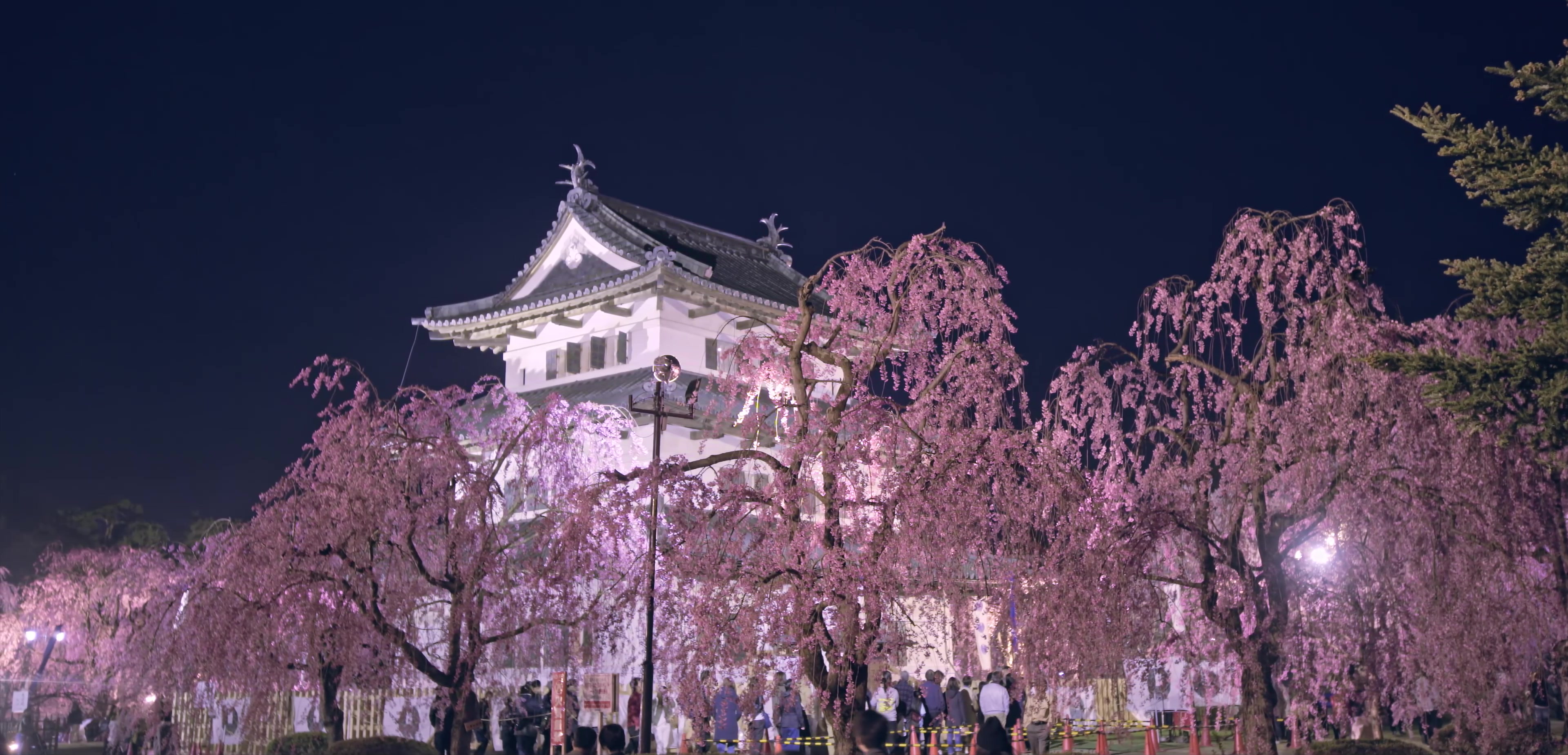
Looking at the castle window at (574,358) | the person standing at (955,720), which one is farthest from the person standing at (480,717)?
the castle window at (574,358)

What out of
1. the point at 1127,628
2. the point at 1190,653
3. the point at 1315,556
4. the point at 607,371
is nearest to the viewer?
the point at 1127,628

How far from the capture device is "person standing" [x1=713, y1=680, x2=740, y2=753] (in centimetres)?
1831

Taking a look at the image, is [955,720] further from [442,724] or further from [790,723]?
[442,724]

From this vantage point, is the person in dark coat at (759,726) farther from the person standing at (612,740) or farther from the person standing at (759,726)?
the person standing at (612,740)

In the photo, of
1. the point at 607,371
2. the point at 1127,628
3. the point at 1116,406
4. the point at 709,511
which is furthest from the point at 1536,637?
the point at 607,371

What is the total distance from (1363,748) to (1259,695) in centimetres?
241

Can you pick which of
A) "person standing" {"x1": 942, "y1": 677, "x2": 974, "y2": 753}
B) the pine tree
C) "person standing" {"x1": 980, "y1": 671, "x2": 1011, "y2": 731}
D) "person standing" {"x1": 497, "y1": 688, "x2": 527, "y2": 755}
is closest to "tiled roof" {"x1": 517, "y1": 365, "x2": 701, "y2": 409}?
"person standing" {"x1": 497, "y1": 688, "x2": 527, "y2": 755}

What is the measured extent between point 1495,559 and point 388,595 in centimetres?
1388

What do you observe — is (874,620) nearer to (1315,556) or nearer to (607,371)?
(1315,556)

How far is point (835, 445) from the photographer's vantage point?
575 inches

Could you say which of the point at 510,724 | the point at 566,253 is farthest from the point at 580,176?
the point at 510,724

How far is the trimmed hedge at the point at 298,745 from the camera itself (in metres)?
21.0

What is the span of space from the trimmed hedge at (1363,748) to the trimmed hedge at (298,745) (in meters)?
14.9

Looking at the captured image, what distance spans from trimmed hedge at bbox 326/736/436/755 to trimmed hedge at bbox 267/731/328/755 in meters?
1.34
